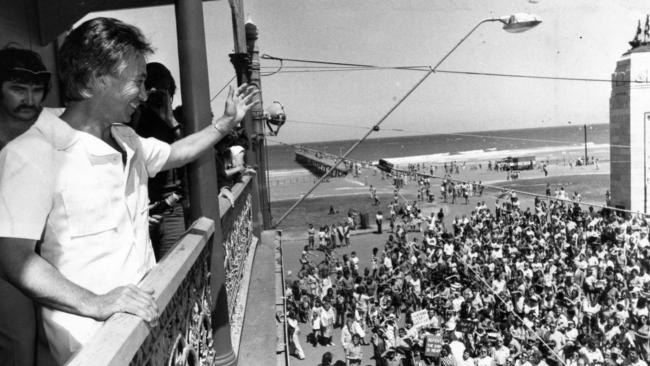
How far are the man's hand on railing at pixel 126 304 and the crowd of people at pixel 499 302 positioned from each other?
9.56 meters

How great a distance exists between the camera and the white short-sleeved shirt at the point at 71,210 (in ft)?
4.99

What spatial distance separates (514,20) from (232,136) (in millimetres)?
6546

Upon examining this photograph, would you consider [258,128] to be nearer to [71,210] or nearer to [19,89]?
[19,89]

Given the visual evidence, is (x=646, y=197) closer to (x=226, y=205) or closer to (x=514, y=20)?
(x=514, y=20)

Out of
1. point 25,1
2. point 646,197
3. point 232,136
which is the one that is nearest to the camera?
point 25,1

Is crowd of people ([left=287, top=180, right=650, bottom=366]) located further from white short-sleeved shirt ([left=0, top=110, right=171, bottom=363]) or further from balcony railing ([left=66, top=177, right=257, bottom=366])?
white short-sleeved shirt ([left=0, top=110, right=171, bottom=363])

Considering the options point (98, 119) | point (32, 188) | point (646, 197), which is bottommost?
point (646, 197)

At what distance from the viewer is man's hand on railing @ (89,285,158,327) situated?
1.59 metres

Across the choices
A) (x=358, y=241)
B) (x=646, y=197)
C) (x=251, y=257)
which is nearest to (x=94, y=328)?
(x=251, y=257)

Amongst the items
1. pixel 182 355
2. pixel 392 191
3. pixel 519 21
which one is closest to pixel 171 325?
pixel 182 355

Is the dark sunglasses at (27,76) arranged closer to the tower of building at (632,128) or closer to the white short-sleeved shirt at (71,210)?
the white short-sleeved shirt at (71,210)

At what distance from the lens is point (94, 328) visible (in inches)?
71.3

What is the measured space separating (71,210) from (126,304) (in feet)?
1.24

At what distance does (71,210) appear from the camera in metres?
1.74
